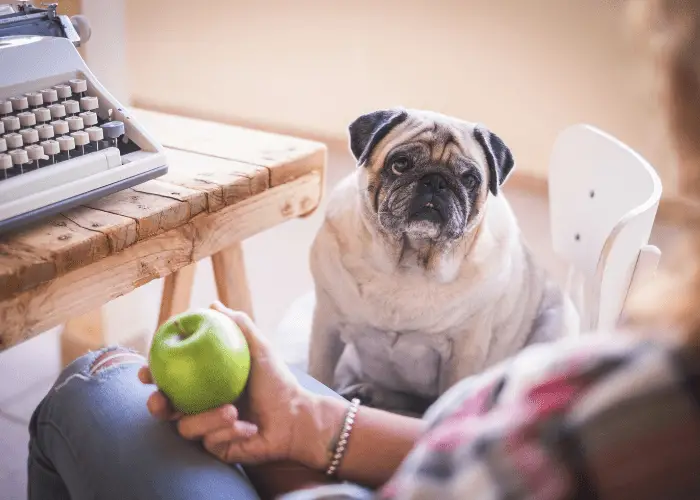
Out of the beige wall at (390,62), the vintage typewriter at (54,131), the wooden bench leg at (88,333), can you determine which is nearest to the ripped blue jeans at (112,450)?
the vintage typewriter at (54,131)

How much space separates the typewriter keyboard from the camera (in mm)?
823

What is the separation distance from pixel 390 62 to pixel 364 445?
135 cm

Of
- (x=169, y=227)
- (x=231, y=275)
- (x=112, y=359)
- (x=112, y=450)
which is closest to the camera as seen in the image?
(x=112, y=450)

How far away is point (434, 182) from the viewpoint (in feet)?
3.28

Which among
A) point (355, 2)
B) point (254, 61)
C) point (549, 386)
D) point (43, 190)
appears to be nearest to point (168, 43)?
point (254, 61)

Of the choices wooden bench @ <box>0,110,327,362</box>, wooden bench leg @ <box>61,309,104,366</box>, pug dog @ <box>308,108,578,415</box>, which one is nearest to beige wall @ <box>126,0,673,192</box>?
pug dog @ <box>308,108,578,415</box>

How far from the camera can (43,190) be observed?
32.4 inches

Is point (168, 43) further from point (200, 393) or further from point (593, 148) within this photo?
point (200, 393)

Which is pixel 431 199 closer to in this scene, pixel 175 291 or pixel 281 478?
pixel 281 478

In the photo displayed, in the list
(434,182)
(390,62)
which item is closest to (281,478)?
(434,182)

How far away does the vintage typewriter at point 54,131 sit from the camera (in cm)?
82

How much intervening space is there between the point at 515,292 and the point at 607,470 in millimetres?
711

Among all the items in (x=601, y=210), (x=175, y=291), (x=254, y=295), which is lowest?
(x=254, y=295)

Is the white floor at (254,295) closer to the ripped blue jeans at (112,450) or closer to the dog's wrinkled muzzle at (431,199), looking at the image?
the dog's wrinkled muzzle at (431,199)
